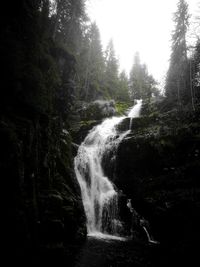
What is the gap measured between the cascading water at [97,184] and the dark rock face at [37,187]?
227cm

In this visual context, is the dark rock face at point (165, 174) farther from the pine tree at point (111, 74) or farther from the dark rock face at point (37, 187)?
the pine tree at point (111, 74)

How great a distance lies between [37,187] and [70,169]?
5258 mm

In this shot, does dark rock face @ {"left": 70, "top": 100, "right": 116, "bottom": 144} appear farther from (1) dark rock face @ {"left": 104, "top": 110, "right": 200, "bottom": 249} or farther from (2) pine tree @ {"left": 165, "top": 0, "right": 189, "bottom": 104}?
(2) pine tree @ {"left": 165, "top": 0, "right": 189, "bottom": 104}

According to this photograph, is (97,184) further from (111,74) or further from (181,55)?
(111,74)

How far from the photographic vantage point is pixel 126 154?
23.0 m

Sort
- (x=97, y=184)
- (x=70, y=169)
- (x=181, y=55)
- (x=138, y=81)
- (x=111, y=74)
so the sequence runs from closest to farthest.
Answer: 1. (x=70, y=169)
2. (x=97, y=184)
3. (x=181, y=55)
4. (x=111, y=74)
5. (x=138, y=81)

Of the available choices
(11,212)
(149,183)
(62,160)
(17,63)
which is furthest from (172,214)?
(17,63)

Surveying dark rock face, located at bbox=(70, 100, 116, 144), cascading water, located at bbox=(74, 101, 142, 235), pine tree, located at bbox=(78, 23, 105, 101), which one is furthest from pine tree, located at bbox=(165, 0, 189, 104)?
pine tree, located at bbox=(78, 23, 105, 101)

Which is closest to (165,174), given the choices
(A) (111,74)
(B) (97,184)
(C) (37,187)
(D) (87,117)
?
(B) (97,184)

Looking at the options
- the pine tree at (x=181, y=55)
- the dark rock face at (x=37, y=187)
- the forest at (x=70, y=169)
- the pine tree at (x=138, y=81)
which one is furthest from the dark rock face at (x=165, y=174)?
the pine tree at (x=138, y=81)

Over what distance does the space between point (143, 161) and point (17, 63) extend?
562 inches

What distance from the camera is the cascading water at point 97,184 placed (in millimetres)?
18438

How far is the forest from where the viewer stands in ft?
35.8

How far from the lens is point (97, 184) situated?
21250 millimetres
